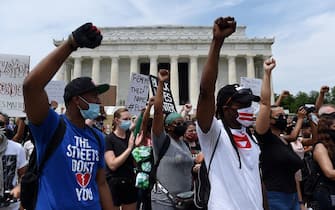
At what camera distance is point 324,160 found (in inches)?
166

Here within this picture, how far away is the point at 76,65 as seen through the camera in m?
59.0

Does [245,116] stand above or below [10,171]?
above

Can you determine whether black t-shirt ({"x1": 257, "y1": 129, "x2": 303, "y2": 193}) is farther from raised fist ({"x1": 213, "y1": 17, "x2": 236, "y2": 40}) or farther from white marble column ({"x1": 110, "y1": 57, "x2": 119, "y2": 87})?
white marble column ({"x1": 110, "y1": 57, "x2": 119, "y2": 87})

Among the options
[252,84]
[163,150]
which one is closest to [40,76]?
[163,150]

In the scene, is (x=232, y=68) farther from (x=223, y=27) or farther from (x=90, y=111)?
(x=223, y=27)

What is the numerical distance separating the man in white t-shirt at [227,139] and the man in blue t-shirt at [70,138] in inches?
34.8

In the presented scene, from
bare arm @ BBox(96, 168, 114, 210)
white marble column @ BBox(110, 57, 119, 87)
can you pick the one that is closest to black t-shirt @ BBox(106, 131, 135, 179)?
bare arm @ BBox(96, 168, 114, 210)

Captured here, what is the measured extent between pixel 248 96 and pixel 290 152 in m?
2.02

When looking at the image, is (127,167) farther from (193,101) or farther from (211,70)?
(193,101)

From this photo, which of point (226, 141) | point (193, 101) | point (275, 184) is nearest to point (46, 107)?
point (226, 141)

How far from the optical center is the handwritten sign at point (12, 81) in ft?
27.8

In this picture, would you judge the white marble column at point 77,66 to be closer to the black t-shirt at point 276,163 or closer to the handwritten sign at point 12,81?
the handwritten sign at point 12,81

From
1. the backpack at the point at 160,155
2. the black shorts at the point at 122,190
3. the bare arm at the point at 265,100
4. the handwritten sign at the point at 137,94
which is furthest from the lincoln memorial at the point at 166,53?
the bare arm at the point at 265,100

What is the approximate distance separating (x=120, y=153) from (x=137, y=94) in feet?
13.9
